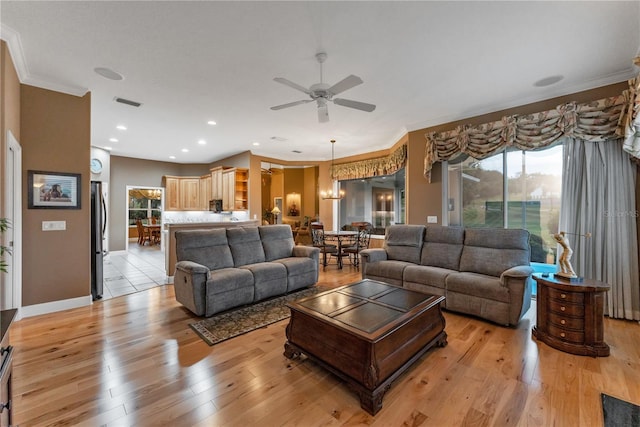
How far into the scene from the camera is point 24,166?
3291mm

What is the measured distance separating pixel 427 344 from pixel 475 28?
9.23 ft

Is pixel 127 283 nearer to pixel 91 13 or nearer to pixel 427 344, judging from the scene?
pixel 91 13

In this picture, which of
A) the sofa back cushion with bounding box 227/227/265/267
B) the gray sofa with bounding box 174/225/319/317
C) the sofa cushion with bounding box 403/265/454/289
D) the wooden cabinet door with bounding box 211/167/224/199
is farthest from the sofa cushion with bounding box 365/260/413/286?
the wooden cabinet door with bounding box 211/167/224/199

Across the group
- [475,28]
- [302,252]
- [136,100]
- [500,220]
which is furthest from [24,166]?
[500,220]

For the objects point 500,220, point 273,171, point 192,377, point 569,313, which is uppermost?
point 273,171

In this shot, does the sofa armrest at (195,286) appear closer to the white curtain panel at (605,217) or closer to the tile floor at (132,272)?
the tile floor at (132,272)

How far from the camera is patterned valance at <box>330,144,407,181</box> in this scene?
18.8 ft

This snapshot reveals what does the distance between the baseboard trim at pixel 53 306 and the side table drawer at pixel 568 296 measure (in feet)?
18.1

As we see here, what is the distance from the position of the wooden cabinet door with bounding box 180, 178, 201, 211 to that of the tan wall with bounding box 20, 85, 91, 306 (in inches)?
215

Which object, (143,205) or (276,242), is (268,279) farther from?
(143,205)

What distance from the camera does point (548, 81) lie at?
340cm

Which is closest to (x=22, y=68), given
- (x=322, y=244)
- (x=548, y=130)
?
(x=322, y=244)

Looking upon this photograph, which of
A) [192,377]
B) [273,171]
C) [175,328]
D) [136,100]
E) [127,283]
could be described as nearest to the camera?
[192,377]

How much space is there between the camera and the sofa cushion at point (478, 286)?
3.04 m
